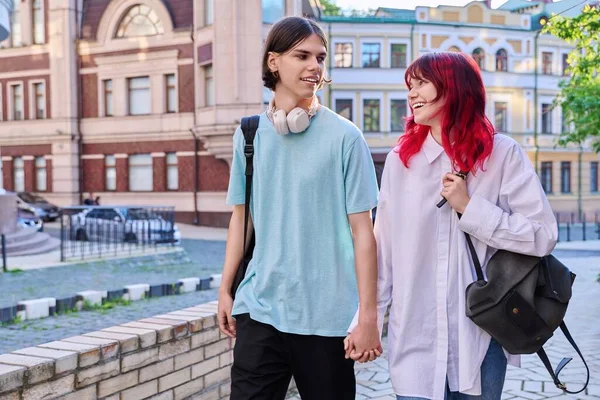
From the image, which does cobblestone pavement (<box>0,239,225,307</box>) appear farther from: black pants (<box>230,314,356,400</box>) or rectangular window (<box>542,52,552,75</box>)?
rectangular window (<box>542,52,552,75</box>)

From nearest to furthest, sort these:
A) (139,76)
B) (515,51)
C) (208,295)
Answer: (208,295)
(139,76)
(515,51)

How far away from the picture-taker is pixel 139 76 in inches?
1257

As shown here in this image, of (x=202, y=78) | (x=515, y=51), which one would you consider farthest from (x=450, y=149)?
(x=515, y=51)

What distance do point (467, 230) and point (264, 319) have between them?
0.85m

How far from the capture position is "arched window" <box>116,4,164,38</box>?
31500 mm

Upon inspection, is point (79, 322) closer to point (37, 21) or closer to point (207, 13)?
point (207, 13)

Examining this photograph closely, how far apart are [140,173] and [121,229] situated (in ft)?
45.5

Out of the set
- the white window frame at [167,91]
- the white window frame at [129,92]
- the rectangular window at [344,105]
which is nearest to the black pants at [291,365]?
the white window frame at [167,91]

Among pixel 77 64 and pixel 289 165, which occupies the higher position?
pixel 77 64

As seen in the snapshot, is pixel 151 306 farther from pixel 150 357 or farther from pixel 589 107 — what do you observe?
pixel 589 107

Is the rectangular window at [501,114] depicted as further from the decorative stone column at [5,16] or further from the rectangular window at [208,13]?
the decorative stone column at [5,16]

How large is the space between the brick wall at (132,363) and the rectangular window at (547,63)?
3744 centimetres

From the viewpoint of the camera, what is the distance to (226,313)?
2951 mm

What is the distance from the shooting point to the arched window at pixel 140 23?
31500 millimetres
